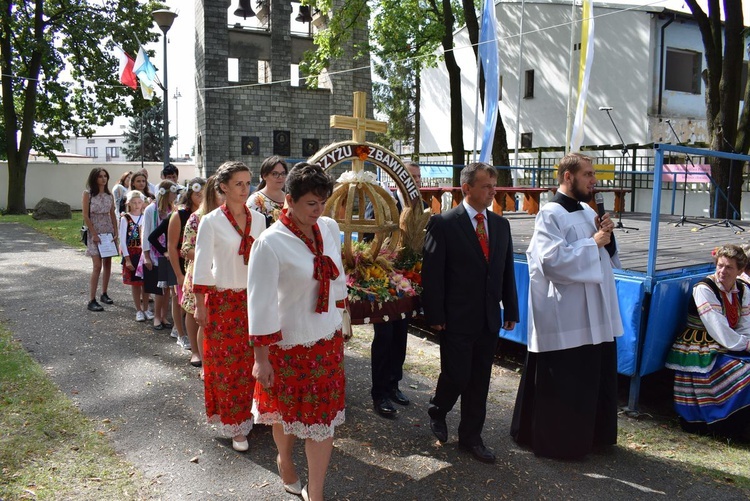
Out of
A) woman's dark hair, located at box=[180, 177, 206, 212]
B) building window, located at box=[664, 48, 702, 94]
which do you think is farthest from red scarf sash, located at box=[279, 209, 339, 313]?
building window, located at box=[664, 48, 702, 94]

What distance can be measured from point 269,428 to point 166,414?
84 cm

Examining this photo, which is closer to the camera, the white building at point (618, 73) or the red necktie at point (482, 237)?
the red necktie at point (482, 237)

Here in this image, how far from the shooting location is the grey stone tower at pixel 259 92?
2862 cm

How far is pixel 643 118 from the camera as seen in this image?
23703mm

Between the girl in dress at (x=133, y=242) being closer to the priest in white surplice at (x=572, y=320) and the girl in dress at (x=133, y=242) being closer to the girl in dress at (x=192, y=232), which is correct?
the girl in dress at (x=192, y=232)

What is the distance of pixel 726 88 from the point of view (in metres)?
12.8

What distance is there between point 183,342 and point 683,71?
23.9 metres

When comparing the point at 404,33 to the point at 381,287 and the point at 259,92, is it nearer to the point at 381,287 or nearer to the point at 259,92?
the point at 259,92

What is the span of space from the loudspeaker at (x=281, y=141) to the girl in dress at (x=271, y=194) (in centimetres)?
2572

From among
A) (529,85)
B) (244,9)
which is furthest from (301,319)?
(529,85)

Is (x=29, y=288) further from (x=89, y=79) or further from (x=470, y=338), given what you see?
(x=89, y=79)

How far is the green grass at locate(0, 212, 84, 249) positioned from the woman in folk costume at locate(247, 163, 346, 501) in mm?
13229

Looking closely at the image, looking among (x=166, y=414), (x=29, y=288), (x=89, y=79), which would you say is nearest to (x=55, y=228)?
(x=89, y=79)

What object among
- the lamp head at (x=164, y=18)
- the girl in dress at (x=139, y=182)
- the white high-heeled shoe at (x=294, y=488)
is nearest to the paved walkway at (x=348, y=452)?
the white high-heeled shoe at (x=294, y=488)
